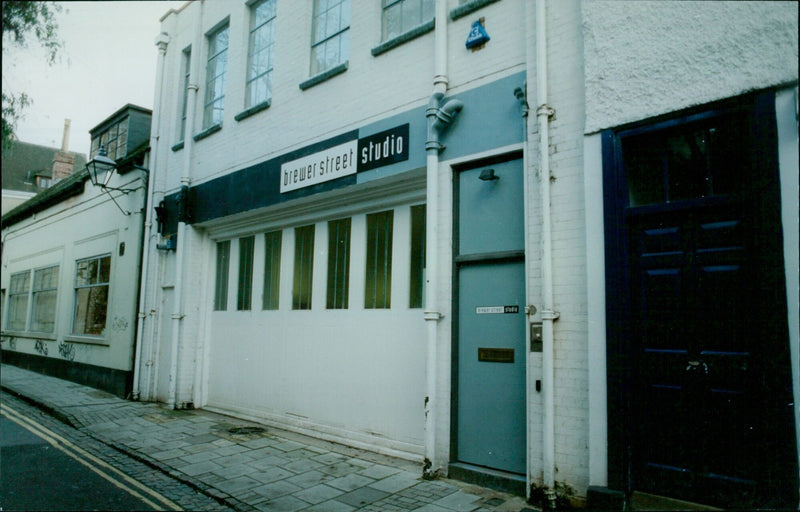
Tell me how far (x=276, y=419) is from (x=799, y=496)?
6.55m

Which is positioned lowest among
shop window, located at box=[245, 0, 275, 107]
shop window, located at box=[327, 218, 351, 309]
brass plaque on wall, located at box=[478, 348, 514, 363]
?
brass plaque on wall, located at box=[478, 348, 514, 363]

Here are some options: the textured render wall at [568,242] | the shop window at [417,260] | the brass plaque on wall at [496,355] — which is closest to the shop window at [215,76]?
the shop window at [417,260]

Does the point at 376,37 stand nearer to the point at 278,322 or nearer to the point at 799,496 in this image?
the point at 278,322

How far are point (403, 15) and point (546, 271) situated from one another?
158 inches

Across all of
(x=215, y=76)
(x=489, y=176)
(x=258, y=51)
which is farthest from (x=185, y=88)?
(x=489, y=176)

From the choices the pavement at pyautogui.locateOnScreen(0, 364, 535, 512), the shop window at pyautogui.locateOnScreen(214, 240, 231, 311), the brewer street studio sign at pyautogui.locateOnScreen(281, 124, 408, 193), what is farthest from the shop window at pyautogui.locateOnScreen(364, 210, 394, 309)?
the shop window at pyautogui.locateOnScreen(214, 240, 231, 311)

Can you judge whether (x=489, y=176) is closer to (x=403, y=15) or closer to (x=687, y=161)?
(x=687, y=161)

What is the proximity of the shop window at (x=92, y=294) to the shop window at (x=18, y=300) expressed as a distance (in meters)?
5.07

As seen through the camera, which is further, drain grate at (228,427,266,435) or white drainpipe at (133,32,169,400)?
white drainpipe at (133,32,169,400)

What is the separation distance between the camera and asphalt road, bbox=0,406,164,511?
4.74m

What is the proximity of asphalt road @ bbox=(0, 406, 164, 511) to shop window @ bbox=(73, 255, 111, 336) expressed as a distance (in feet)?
17.8

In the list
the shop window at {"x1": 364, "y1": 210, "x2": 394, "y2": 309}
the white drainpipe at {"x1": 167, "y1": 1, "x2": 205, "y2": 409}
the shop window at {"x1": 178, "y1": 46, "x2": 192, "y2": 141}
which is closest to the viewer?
the shop window at {"x1": 364, "y1": 210, "x2": 394, "y2": 309}

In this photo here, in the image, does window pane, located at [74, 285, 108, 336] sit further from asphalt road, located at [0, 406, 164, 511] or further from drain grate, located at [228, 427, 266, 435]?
drain grate, located at [228, 427, 266, 435]

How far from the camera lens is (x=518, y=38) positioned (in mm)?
5395
